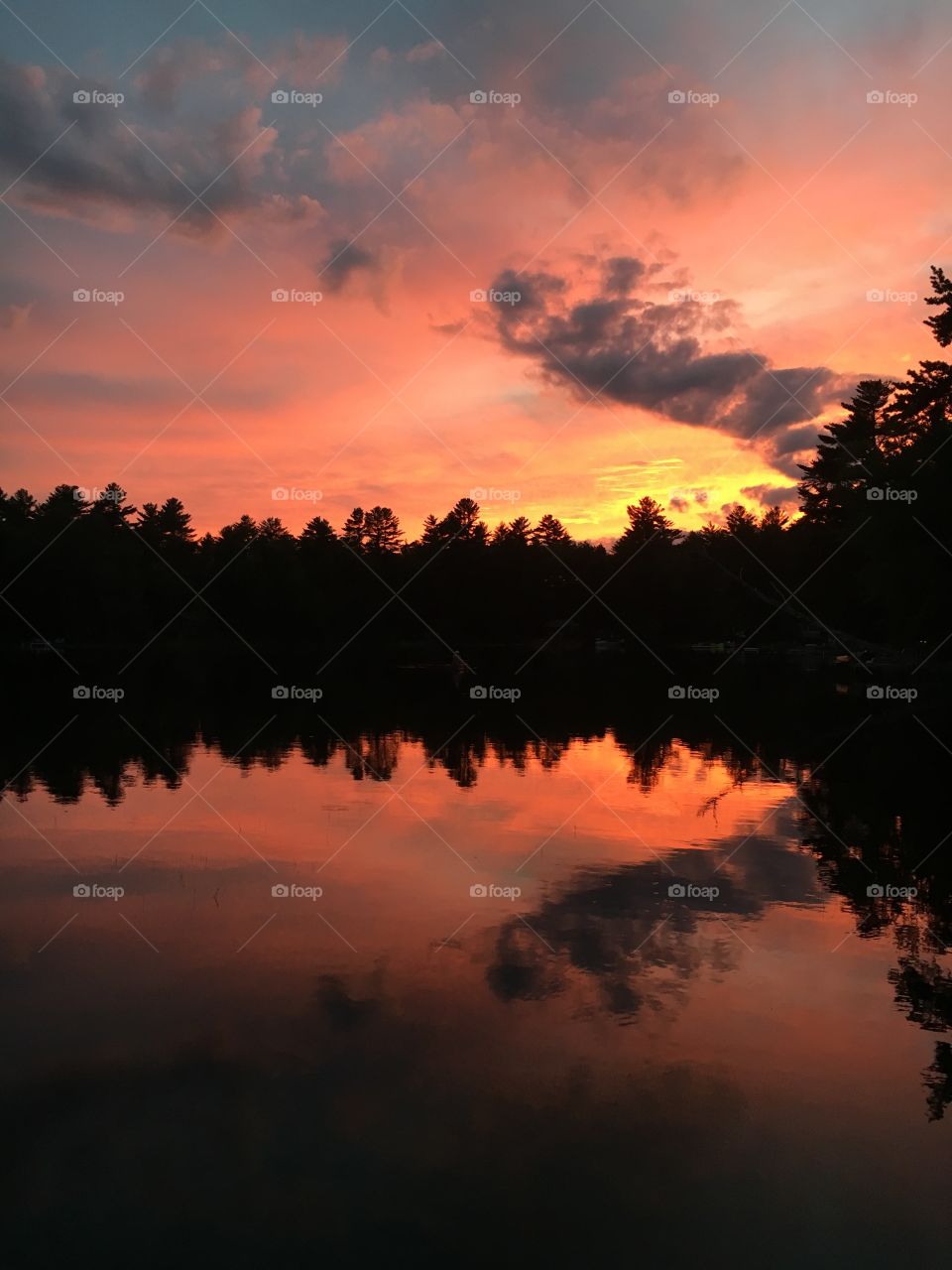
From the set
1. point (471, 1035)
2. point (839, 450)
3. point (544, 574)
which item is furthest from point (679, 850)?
point (544, 574)

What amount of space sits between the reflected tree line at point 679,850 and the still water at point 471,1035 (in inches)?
3.3

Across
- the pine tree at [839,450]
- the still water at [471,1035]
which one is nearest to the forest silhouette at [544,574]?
the pine tree at [839,450]

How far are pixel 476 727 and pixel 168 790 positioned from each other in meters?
17.0

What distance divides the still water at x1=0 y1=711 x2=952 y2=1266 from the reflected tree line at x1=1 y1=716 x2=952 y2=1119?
83 millimetres

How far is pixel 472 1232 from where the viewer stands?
7.04 m

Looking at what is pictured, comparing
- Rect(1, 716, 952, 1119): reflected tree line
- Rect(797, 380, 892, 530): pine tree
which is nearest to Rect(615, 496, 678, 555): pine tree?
Rect(797, 380, 892, 530): pine tree

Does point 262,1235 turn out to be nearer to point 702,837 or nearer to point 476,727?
point 702,837

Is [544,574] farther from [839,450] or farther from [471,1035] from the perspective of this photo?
[471,1035]

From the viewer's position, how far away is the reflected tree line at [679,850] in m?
12.1

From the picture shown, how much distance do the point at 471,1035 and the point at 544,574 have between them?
151m

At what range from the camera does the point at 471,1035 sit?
1012 cm

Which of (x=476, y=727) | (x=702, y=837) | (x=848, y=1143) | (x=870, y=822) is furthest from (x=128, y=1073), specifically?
(x=476, y=727)

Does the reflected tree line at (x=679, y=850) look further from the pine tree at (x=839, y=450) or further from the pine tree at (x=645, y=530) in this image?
the pine tree at (x=645, y=530)

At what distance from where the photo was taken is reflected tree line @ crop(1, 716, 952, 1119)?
1215 centimetres
